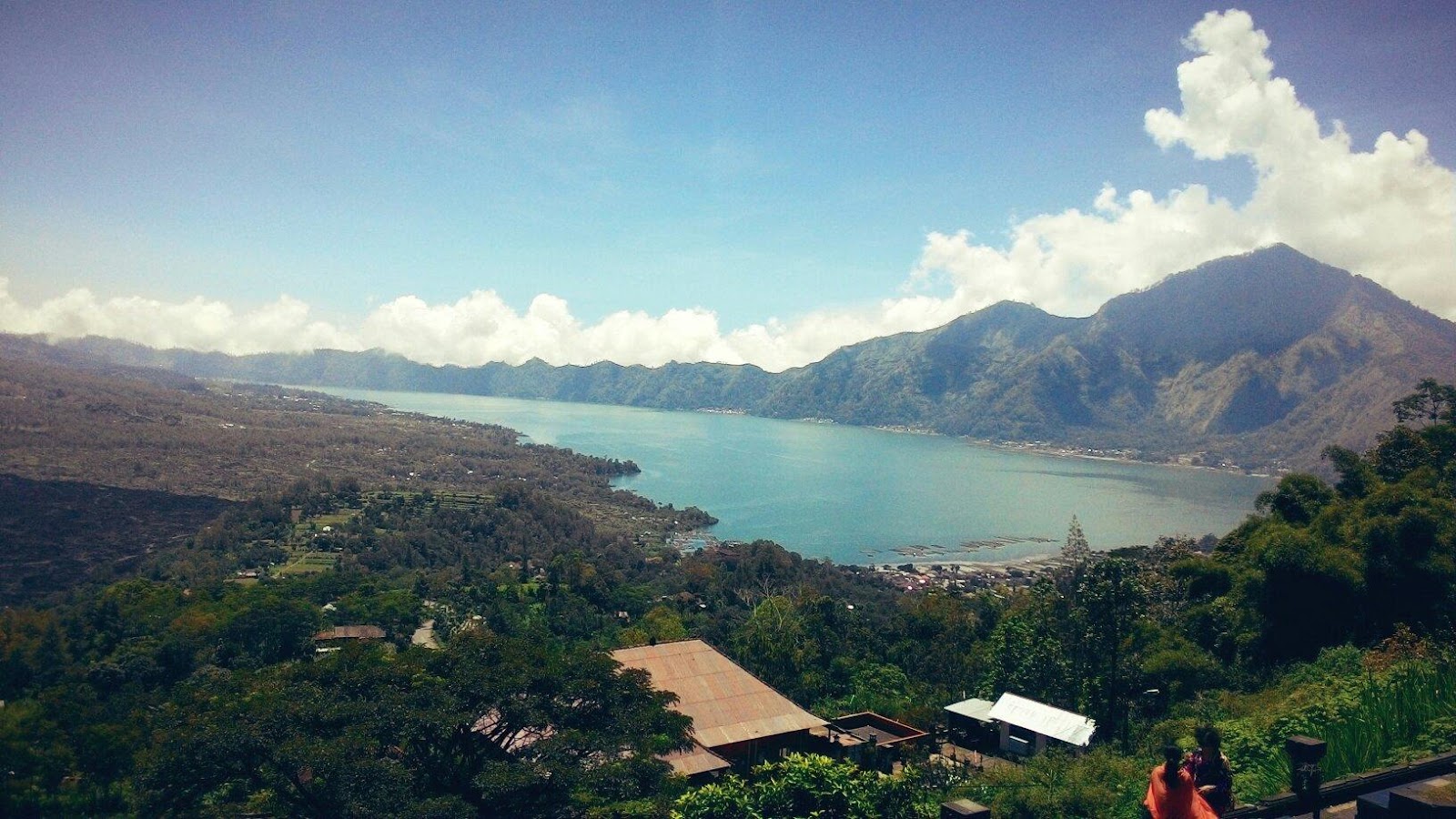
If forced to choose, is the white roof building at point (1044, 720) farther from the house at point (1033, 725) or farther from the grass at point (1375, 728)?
the grass at point (1375, 728)

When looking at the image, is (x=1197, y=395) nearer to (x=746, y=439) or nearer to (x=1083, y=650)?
(x=746, y=439)

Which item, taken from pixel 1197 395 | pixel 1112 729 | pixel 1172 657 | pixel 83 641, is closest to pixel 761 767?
pixel 1112 729

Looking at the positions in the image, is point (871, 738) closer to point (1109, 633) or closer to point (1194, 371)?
point (1109, 633)

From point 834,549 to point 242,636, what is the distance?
38.0m

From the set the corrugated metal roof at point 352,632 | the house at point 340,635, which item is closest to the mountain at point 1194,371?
the corrugated metal roof at point 352,632

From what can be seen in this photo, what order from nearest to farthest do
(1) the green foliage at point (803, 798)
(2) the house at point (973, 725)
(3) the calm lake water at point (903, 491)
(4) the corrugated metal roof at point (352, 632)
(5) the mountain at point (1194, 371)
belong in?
(1) the green foliage at point (803, 798) < (2) the house at point (973, 725) < (4) the corrugated metal roof at point (352, 632) < (3) the calm lake water at point (903, 491) < (5) the mountain at point (1194, 371)

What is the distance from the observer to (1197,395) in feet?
468

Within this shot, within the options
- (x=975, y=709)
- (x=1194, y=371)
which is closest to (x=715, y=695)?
(x=975, y=709)

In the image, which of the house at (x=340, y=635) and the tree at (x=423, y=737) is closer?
the tree at (x=423, y=737)

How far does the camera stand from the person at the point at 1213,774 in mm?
3506

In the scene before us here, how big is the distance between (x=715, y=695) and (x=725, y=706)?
0.90ft

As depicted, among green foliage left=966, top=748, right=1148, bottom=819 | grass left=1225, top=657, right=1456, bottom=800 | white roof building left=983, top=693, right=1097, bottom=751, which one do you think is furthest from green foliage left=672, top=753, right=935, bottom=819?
white roof building left=983, top=693, right=1097, bottom=751

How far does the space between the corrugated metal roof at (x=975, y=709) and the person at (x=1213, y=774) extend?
1336 cm

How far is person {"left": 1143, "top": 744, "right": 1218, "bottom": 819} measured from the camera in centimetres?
298
